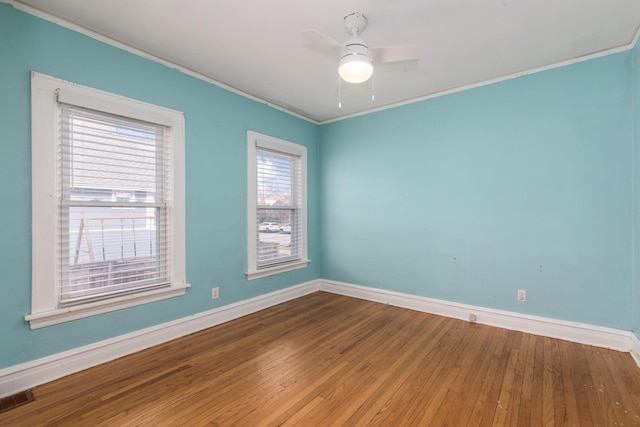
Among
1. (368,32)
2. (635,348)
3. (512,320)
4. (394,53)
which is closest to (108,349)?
(394,53)

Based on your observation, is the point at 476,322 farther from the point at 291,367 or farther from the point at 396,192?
the point at 291,367

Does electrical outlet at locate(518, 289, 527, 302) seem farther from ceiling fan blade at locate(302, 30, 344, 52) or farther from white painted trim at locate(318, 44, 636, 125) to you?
ceiling fan blade at locate(302, 30, 344, 52)

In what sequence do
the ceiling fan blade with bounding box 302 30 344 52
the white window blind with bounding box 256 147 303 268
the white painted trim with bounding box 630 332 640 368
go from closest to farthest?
1. the ceiling fan blade with bounding box 302 30 344 52
2. the white painted trim with bounding box 630 332 640 368
3. the white window blind with bounding box 256 147 303 268

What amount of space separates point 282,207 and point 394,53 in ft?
8.20

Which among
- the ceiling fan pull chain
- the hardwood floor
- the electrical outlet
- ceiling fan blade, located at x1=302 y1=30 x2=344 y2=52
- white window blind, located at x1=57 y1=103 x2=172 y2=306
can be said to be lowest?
the hardwood floor

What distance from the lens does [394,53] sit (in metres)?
2.04

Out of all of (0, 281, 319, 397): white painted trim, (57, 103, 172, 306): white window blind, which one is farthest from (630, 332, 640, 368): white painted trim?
(57, 103, 172, 306): white window blind

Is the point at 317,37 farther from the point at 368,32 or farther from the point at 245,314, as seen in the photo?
the point at 245,314

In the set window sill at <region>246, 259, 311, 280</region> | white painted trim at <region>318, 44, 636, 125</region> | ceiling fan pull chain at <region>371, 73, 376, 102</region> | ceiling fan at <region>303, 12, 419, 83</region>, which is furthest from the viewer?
window sill at <region>246, 259, 311, 280</region>

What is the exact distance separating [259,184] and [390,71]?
2.00 meters

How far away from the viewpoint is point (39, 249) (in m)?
2.09

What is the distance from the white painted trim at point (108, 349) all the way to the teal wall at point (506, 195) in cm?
188

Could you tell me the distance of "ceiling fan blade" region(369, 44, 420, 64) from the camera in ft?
6.48

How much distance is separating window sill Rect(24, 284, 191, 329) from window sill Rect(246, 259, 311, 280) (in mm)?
822
